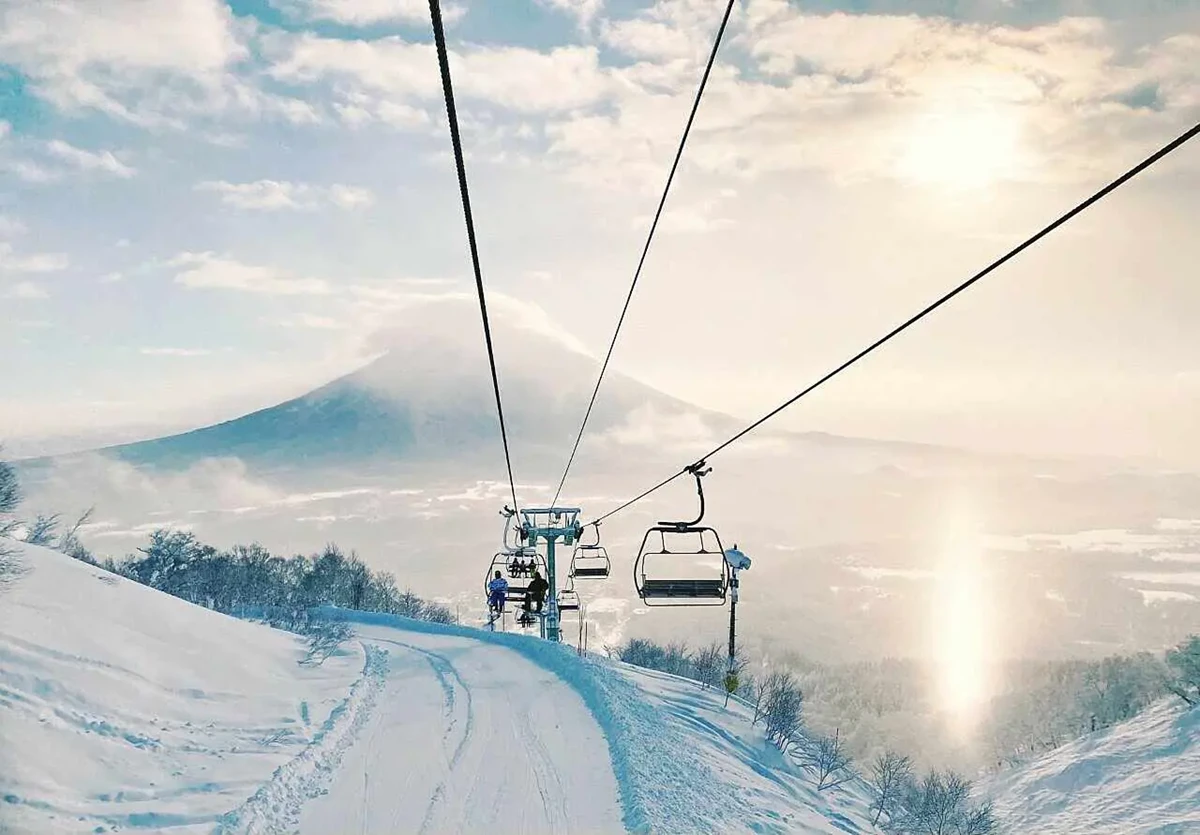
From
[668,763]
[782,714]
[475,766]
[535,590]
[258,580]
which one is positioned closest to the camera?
[475,766]

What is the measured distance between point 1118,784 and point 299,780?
5135 cm

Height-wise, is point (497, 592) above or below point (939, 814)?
above

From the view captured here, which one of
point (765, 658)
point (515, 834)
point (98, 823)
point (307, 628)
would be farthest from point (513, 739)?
point (765, 658)

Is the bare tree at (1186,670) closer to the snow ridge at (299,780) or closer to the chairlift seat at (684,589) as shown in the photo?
the chairlift seat at (684,589)

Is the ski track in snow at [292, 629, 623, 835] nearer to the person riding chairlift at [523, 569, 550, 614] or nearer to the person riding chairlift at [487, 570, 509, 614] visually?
the person riding chairlift at [487, 570, 509, 614]

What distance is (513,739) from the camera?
17.6m

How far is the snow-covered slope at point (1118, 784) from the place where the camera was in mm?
42188

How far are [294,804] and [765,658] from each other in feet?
360

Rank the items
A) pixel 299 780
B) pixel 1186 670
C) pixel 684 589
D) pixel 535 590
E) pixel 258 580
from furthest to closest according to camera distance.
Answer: pixel 258 580
pixel 1186 670
pixel 535 590
pixel 684 589
pixel 299 780

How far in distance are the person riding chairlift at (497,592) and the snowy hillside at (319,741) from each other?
232cm

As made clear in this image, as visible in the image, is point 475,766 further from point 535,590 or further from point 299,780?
point 535,590

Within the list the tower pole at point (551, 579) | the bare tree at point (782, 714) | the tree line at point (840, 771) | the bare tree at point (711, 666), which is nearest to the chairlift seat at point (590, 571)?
the tower pole at point (551, 579)

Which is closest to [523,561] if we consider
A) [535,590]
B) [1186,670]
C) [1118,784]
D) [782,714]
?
[535,590]

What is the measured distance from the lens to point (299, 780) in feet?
46.2
